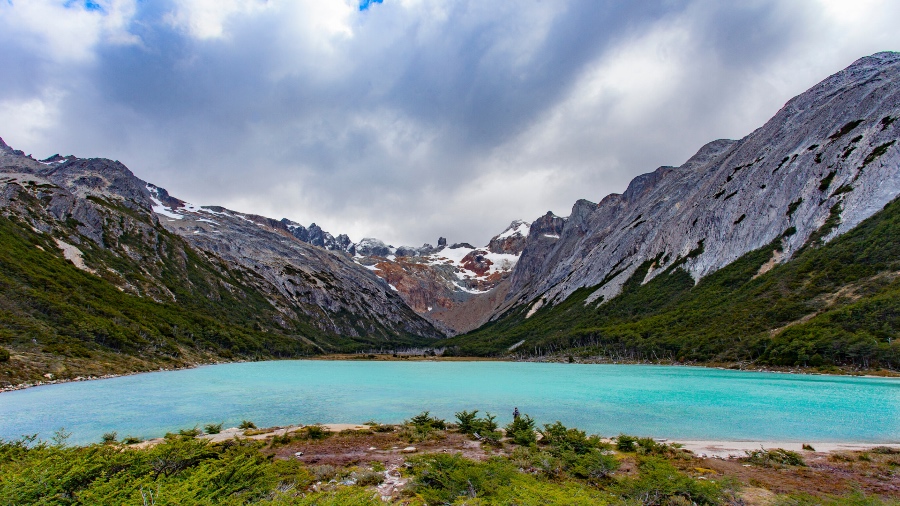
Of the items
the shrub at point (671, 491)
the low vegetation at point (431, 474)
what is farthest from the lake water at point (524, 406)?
the shrub at point (671, 491)

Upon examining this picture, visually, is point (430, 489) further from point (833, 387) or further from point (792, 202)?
point (792, 202)

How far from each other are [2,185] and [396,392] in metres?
174

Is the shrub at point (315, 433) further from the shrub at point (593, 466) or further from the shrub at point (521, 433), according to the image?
the shrub at point (593, 466)

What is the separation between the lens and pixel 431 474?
13438 mm

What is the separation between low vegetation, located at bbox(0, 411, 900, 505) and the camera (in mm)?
9094

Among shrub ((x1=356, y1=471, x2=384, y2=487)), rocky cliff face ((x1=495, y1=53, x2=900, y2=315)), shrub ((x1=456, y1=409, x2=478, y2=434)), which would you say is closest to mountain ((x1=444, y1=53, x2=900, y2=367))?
rocky cliff face ((x1=495, y1=53, x2=900, y2=315))

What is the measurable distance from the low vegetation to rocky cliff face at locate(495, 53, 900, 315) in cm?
11526

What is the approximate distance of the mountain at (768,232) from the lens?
8175 cm

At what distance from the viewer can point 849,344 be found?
61.3 meters

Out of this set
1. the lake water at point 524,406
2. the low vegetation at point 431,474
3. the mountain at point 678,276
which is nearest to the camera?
the low vegetation at point 431,474

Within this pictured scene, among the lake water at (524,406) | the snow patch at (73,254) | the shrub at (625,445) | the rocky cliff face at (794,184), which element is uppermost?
the rocky cliff face at (794,184)

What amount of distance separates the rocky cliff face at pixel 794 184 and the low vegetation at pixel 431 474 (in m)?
115

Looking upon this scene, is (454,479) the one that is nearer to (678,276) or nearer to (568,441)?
(568,441)

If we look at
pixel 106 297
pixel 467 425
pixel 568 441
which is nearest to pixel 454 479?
pixel 568 441
